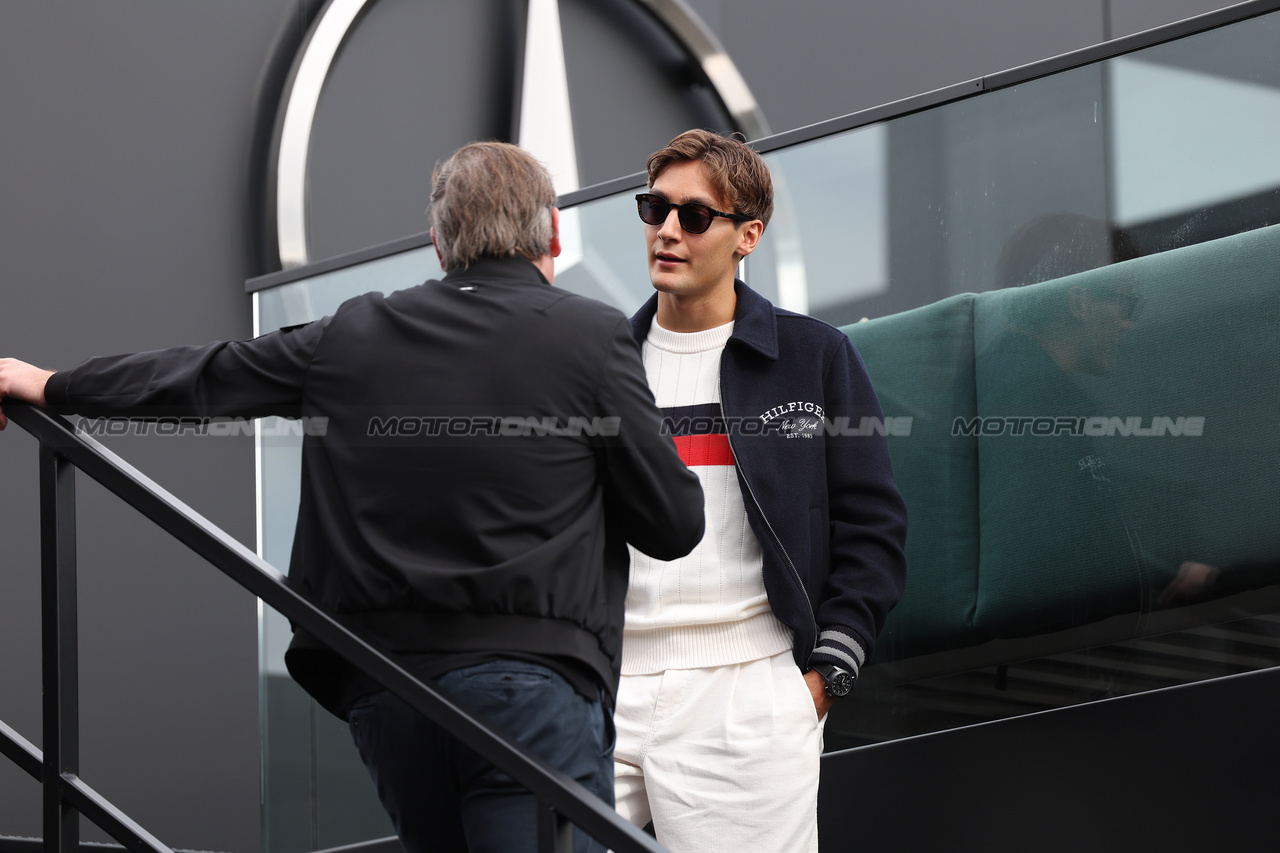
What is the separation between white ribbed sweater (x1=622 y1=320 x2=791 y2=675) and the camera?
6.93 feet

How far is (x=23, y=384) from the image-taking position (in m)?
1.92

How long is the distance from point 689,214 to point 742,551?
607 mm

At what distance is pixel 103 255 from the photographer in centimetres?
503

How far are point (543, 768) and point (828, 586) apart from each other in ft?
2.83

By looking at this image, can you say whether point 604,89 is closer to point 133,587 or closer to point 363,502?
point 133,587

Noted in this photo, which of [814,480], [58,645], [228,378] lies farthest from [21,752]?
[814,480]

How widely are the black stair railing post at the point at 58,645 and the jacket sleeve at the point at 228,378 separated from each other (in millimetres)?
235

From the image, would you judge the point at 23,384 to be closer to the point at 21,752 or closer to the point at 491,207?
the point at 21,752

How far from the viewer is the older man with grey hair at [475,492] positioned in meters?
1.56

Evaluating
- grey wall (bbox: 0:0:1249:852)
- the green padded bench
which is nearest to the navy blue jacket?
the green padded bench

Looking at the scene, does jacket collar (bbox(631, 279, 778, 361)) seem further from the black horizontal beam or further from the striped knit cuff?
the black horizontal beam

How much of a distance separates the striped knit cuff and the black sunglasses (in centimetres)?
74

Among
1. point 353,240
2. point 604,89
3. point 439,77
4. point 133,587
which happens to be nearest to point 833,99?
point 604,89

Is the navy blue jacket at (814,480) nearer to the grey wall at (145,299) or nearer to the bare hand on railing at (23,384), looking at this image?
the bare hand on railing at (23,384)
